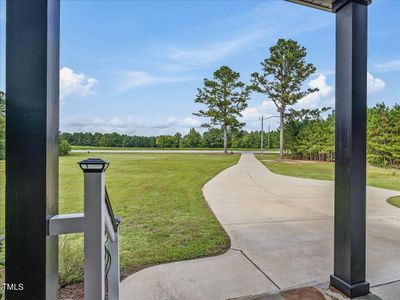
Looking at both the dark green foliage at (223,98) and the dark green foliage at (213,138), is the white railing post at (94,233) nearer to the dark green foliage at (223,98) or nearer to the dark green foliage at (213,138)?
the dark green foliage at (223,98)

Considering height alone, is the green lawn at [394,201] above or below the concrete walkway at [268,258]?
above

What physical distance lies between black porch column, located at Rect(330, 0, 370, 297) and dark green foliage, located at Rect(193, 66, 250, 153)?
11.2 metres

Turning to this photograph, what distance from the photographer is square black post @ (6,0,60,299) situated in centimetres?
96

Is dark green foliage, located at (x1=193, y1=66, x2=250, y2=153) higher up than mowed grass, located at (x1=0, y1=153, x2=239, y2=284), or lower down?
higher up

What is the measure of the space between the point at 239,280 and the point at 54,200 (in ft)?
5.20

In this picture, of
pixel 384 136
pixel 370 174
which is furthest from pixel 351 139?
pixel 384 136

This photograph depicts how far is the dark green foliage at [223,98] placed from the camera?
12.7 m

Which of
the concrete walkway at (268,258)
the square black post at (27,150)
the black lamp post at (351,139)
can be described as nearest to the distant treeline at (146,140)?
the square black post at (27,150)

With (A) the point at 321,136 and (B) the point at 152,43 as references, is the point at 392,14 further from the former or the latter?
(A) the point at 321,136

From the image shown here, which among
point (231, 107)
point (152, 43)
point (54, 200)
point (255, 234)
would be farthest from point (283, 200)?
point (231, 107)

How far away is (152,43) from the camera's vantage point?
4.77m

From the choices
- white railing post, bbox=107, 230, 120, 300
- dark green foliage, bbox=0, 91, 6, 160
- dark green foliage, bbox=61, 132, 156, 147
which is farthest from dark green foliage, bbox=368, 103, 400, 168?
dark green foliage, bbox=0, 91, 6, 160

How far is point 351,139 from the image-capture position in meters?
1.57

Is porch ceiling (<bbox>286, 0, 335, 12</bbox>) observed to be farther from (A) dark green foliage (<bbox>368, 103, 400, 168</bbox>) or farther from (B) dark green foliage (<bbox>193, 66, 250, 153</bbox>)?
(A) dark green foliage (<bbox>368, 103, 400, 168</bbox>)
